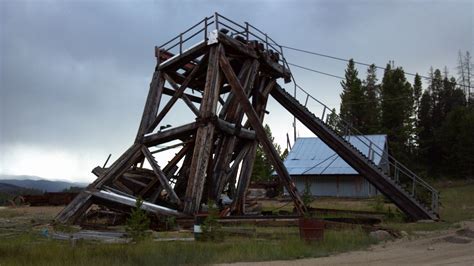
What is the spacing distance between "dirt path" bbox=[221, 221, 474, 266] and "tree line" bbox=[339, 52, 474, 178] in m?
53.8

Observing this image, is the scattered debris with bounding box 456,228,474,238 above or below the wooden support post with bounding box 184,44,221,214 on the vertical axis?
below

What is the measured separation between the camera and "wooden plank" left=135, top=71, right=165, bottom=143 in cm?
2098

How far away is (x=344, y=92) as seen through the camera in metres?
81.8

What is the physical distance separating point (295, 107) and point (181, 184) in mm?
6407

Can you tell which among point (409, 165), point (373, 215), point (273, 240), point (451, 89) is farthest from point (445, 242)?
point (451, 89)

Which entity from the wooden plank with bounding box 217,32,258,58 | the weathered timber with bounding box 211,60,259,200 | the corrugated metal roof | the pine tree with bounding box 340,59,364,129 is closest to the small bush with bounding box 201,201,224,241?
the weathered timber with bounding box 211,60,259,200

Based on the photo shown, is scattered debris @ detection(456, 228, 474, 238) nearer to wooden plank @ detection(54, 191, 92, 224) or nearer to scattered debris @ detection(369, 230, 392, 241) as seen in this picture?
scattered debris @ detection(369, 230, 392, 241)

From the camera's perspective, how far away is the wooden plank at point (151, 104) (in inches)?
826

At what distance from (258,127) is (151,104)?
5623 mm

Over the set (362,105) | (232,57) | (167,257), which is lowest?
(167,257)

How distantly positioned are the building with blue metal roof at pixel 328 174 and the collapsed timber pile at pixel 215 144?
22616 millimetres

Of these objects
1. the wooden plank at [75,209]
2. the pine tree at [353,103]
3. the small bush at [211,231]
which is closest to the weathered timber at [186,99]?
the wooden plank at [75,209]

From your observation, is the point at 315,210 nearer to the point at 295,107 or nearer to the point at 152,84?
the point at 295,107

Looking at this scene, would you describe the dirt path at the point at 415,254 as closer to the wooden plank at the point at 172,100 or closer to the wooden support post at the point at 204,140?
the wooden support post at the point at 204,140
